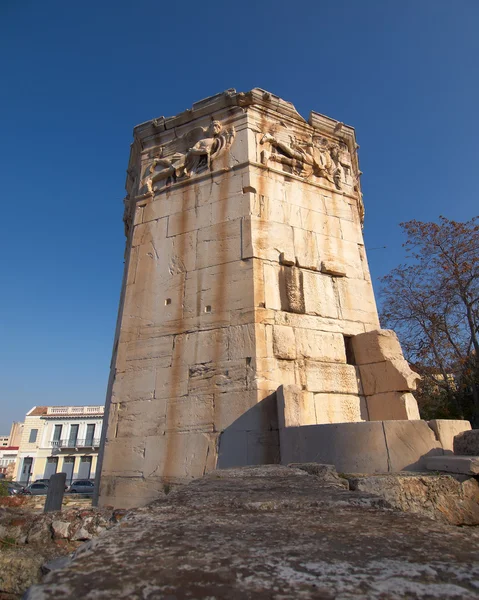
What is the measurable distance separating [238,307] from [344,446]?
7.74ft

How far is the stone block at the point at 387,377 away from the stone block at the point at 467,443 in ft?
5.17

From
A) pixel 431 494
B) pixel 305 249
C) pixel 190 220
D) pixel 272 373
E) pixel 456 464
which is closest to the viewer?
pixel 431 494

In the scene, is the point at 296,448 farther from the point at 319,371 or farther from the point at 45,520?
the point at 45,520

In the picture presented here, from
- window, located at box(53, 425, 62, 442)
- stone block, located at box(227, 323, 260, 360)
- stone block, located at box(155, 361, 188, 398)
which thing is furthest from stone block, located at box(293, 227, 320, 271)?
window, located at box(53, 425, 62, 442)

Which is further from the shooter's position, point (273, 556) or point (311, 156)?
point (311, 156)

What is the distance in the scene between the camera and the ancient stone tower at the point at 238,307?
503 cm

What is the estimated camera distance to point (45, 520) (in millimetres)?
3676

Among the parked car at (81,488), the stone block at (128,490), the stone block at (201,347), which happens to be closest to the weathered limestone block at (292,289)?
the stone block at (201,347)

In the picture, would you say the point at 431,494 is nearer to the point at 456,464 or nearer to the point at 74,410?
the point at 456,464

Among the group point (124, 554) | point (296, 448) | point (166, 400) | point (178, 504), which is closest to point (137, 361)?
point (166, 400)

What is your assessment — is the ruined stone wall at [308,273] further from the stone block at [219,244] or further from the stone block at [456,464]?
the stone block at [456,464]

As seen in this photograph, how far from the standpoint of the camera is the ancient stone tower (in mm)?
5027

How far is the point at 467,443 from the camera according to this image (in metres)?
3.55

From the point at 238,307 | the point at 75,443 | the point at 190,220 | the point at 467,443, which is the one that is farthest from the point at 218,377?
the point at 75,443
